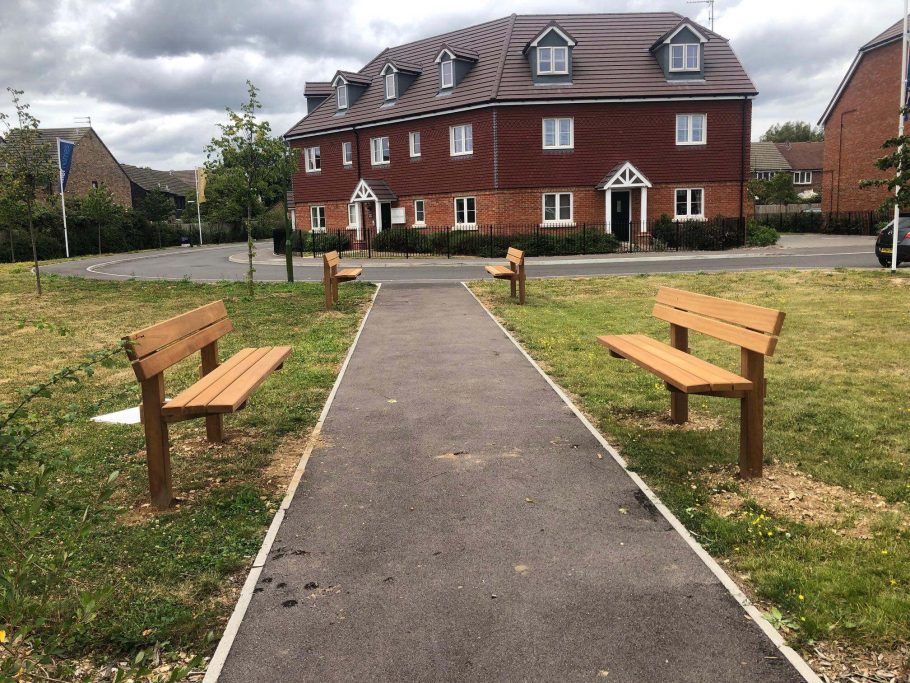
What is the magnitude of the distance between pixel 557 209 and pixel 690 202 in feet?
21.8

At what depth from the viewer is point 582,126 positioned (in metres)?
34.5

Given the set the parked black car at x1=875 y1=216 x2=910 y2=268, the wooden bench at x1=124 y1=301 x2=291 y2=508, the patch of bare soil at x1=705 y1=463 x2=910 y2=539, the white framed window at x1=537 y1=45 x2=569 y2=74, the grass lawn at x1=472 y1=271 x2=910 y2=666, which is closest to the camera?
the grass lawn at x1=472 y1=271 x2=910 y2=666

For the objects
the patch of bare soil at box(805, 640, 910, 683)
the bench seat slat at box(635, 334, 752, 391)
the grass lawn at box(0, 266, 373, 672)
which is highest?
the bench seat slat at box(635, 334, 752, 391)

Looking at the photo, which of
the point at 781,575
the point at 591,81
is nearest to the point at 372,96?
the point at 591,81

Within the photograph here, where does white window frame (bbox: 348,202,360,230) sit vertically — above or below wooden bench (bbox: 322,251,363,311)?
above

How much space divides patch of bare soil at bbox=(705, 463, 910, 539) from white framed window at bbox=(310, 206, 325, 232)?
40.5 m

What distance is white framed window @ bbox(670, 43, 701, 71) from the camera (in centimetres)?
3472

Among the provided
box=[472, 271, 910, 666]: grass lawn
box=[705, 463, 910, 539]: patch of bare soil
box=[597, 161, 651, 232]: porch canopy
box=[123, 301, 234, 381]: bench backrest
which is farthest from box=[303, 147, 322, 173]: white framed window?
box=[705, 463, 910, 539]: patch of bare soil

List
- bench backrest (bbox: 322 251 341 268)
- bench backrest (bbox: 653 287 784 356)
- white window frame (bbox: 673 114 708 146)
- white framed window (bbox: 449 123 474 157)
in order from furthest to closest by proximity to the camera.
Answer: white framed window (bbox: 449 123 474 157), white window frame (bbox: 673 114 708 146), bench backrest (bbox: 322 251 341 268), bench backrest (bbox: 653 287 784 356)

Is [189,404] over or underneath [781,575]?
over

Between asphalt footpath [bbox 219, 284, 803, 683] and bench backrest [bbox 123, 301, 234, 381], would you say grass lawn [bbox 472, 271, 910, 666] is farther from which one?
bench backrest [bbox 123, 301, 234, 381]

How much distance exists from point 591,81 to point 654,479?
3293 cm

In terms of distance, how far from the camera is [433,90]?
37.4 m

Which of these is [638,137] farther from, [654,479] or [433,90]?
[654,479]
